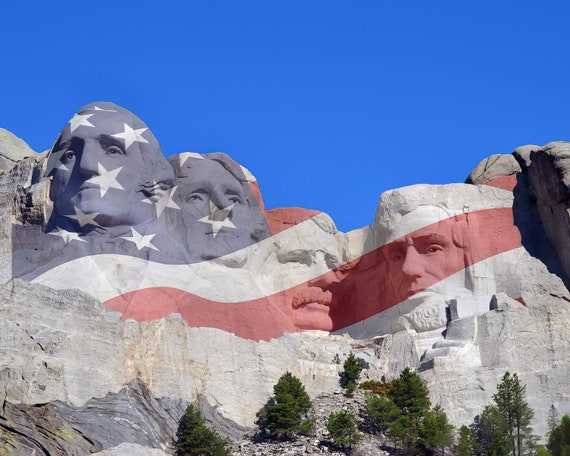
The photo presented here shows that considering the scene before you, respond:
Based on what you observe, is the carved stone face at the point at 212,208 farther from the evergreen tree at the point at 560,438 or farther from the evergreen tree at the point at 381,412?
the evergreen tree at the point at 560,438

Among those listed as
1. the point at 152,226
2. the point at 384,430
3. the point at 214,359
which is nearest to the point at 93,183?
the point at 152,226

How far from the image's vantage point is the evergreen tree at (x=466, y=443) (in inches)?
1702

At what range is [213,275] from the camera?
48.8 meters

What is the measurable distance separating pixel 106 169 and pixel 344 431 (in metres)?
9.74

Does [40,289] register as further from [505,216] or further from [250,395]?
[505,216]

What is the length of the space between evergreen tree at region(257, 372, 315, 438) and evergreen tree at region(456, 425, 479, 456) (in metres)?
3.29

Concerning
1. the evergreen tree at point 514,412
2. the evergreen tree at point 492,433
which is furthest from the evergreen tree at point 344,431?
the evergreen tree at point 514,412

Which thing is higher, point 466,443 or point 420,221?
point 420,221

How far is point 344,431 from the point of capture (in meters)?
43.2

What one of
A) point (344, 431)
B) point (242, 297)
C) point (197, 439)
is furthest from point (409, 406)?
point (242, 297)

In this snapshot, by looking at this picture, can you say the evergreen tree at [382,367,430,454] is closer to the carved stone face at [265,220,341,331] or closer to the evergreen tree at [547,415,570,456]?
the evergreen tree at [547,415,570,456]

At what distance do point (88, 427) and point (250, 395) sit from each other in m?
4.84

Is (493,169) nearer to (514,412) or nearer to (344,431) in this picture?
(514,412)
